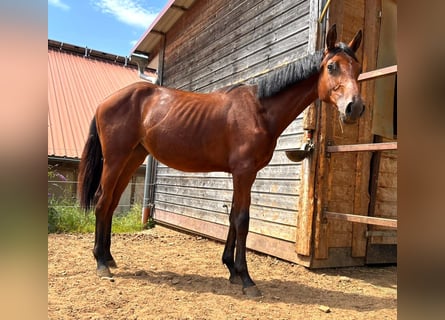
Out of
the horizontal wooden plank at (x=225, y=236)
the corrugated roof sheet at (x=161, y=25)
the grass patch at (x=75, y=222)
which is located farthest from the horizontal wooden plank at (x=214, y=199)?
the corrugated roof sheet at (x=161, y=25)

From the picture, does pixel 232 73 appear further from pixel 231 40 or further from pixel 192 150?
pixel 192 150

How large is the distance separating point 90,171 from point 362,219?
8.66ft

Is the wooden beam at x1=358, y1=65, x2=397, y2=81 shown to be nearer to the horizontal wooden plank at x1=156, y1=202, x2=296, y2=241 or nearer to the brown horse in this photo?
the brown horse

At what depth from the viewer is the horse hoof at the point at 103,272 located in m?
2.84

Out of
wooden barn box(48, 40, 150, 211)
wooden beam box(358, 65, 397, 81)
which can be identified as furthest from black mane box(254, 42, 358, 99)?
wooden barn box(48, 40, 150, 211)

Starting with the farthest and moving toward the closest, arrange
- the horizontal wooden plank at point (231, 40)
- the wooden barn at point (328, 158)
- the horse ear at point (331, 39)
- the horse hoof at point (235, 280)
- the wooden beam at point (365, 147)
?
the horizontal wooden plank at point (231, 40) < the wooden barn at point (328, 158) < the horse hoof at point (235, 280) < the wooden beam at point (365, 147) < the horse ear at point (331, 39)

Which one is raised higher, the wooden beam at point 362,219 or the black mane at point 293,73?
the black mane at point 293,73

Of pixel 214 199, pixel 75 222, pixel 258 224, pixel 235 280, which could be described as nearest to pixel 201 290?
pixel 235 280

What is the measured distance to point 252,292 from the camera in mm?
2520

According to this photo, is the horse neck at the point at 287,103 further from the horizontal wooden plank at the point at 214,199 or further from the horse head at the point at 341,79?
the horizontal wooden plank at the point at 214,199

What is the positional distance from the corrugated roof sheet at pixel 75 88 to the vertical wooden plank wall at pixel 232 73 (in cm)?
465

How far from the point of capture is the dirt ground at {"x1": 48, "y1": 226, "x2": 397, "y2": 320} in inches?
85.7

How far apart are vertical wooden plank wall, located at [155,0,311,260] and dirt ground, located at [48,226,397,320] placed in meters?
0.56
